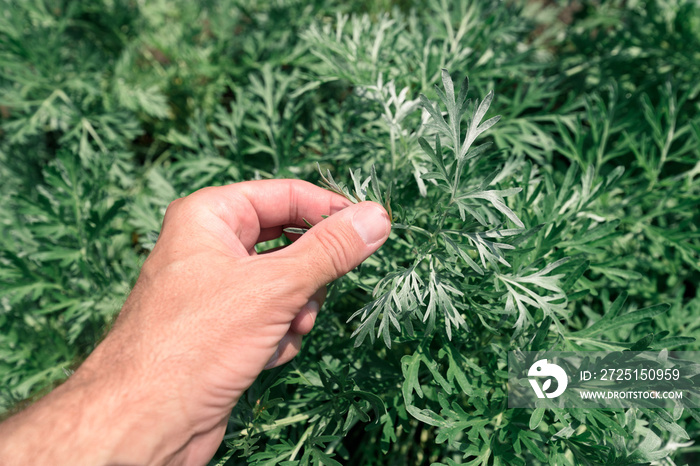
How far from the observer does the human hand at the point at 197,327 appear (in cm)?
113

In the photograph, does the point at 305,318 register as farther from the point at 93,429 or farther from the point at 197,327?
the point at 93,429

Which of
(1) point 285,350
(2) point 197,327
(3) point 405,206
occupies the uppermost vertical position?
(2) point 197,327

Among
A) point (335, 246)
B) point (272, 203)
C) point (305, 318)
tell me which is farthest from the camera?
point (272, 203)

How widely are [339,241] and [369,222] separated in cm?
10

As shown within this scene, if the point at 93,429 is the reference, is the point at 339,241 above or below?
above

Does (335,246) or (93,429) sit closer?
(93,429)

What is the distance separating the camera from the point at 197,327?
1.17 meters

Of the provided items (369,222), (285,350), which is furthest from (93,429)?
(369,222)

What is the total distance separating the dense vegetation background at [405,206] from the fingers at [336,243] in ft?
0.43

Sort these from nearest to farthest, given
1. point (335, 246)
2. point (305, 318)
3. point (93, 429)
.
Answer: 1. point (93, 429)
2. point (335, 246)
3. point (305, 318)

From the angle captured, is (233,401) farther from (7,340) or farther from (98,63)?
(98,63)

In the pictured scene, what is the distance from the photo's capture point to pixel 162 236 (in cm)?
137

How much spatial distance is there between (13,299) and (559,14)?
3.95 m

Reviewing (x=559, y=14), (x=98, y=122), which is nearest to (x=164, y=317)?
(x=98, y=122)
